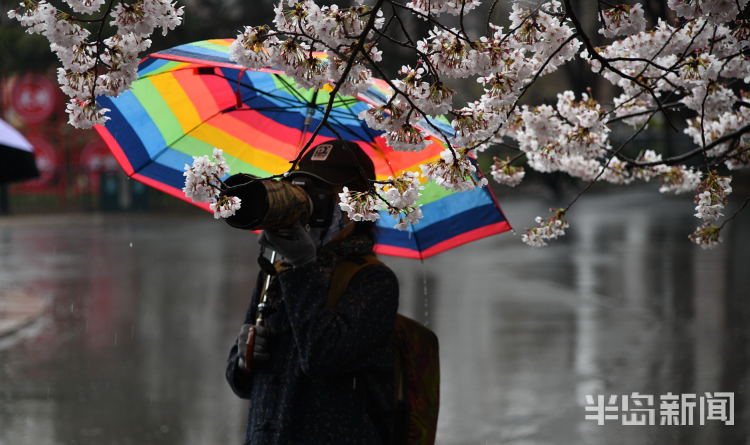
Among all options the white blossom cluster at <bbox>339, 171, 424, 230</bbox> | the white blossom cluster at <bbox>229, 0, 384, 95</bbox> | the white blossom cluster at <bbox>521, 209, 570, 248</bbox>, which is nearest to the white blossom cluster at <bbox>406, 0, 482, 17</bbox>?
Result: the white blossom cluster at <bbox>229, 0, 384, 95</bbox>

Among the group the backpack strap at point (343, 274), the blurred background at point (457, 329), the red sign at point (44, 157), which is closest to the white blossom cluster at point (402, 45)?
the backpack strap at point (343, 274)

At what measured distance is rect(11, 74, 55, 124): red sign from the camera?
877 inches

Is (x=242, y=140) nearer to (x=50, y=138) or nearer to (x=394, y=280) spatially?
(x=394, y=280)

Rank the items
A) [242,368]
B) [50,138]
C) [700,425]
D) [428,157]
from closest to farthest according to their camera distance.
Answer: [242,368]
[428,157]
[700,425]
[50,138]

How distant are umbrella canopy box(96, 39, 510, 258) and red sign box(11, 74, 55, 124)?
2211 cm

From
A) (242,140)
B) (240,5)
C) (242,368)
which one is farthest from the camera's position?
(240,5)

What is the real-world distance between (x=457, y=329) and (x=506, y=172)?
13.3 ft

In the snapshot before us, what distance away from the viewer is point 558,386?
16.8 feet

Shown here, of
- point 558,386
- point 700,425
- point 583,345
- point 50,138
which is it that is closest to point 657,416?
point 700,425

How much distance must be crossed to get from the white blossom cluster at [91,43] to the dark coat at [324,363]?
2.20 ft

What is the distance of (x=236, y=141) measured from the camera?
2.80 metres

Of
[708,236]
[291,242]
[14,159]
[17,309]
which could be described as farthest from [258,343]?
[17,309]

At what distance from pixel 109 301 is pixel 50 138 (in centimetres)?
1670

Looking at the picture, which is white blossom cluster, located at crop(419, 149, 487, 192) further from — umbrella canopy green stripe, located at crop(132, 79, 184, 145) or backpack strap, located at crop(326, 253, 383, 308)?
umbrella canopy green stripe, located at crop(132, 79, 184, 145)
